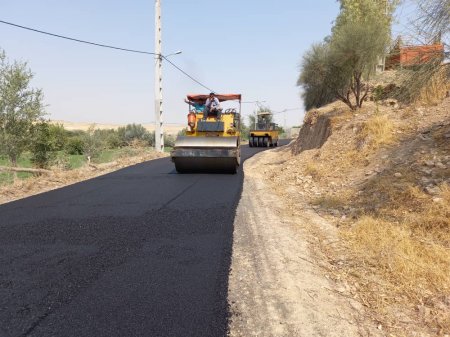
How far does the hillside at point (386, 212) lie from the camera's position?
386cm

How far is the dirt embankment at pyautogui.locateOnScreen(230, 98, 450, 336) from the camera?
357cm

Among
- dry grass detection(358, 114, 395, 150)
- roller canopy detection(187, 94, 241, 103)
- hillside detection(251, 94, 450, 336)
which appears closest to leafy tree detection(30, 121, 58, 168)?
roller canopy detection(187, 94, 241, 103)

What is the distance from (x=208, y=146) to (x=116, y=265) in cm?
811

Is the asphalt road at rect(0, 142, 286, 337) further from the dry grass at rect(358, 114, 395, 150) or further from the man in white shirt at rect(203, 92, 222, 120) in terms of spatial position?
the man in white shirt at rect(203, 92, 222, 120)

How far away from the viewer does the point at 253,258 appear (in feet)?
16.4

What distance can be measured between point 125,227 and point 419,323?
4.37 meters

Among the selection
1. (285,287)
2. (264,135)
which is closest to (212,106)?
(285,287)

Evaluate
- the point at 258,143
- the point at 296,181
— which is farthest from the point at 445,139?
the point at 258,143

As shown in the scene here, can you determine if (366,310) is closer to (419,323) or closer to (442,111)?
(419,323)

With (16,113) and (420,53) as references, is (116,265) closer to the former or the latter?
(420,53)

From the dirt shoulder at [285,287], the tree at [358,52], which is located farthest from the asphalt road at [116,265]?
the tree at [358,52]

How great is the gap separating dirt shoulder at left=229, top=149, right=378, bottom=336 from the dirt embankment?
12mm

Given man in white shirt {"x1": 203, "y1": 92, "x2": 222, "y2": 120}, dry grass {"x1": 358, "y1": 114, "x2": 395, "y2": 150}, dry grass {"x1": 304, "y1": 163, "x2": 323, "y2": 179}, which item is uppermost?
man in white shirt {"x1": 203, "y1": 92, "x2": 222, "y2": 120}

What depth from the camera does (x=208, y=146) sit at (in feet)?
41.0
